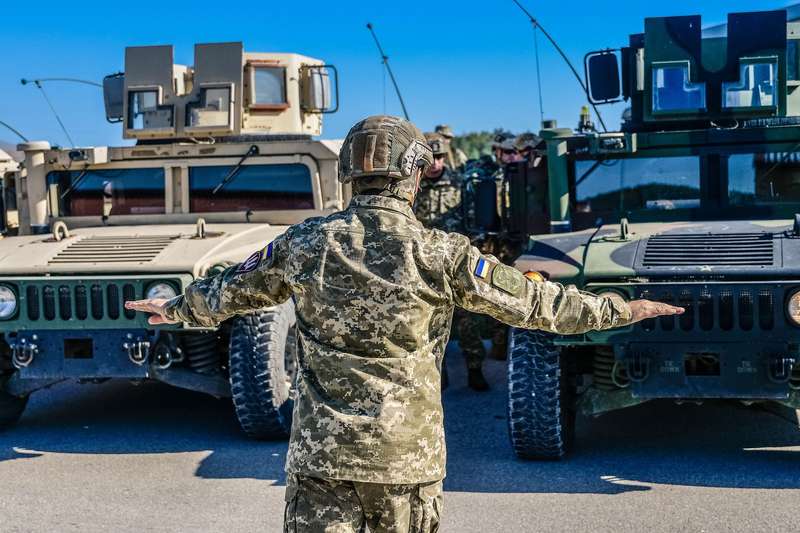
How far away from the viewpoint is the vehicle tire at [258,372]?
6.12 metres

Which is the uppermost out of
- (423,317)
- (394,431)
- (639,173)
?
(639,173)

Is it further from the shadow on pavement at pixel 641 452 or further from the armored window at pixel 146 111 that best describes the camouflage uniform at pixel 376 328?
the armored window at pixel 146 111

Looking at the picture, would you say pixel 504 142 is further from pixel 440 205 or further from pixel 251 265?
pixel 251 265

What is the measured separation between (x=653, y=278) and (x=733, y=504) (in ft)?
3.29

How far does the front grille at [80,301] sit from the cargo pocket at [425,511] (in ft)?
11.7

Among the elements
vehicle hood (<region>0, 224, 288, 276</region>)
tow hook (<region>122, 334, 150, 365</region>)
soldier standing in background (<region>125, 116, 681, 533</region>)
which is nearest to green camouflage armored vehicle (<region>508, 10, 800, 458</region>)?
Result: vehicle hood (<region>0, 224, 288, 276</region>)

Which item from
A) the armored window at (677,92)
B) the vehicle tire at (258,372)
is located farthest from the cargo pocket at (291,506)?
the armored window at (677,92)

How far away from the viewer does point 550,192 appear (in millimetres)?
6484

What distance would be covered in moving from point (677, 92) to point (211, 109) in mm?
3134

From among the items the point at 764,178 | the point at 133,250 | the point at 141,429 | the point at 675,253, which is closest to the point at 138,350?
the point at 133,250

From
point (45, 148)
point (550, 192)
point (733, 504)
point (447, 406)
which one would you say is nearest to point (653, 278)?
point (733, 504)

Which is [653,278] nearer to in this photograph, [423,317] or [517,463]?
[517,463]

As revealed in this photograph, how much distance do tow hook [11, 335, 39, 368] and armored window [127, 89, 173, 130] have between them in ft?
7.16

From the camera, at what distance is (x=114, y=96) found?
27.7ft
